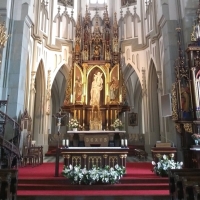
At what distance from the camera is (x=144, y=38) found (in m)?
17.8

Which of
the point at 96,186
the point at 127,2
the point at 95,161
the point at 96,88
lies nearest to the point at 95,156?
the point at 95,161

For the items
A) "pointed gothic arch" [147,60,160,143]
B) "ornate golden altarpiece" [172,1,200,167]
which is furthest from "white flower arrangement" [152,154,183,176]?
"pointed gothic arch" [147,60,160,143]

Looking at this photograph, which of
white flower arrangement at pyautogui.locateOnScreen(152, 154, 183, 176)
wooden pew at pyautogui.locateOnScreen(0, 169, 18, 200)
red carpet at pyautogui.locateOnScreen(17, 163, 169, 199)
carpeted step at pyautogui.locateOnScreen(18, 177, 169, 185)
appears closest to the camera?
wooden pew at pyautogui.locateOnScreen(0, 169, 18, 200)

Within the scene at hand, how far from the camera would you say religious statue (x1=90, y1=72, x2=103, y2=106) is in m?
14.7

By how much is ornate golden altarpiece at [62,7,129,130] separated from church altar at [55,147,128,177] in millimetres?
5270

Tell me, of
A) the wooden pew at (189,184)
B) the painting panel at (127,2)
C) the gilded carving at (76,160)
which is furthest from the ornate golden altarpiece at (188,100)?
the painting panel at (127,2)

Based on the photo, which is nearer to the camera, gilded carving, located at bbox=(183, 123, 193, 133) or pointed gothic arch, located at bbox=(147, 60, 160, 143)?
gilded carving, located at bbox=(183, 123, 193, 133)

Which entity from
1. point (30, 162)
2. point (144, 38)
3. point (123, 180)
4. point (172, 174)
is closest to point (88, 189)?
point (123, 180)

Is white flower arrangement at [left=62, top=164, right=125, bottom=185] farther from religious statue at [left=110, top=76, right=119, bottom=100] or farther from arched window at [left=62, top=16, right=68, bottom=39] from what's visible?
arched window at [left=62, top=16, right=68, bottom=39]

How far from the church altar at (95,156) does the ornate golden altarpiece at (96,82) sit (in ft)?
17.3

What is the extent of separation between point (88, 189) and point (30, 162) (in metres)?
5.46

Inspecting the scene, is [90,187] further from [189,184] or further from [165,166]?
[189,184]

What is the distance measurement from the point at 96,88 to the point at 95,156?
23.6ft

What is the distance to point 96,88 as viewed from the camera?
14922mm
